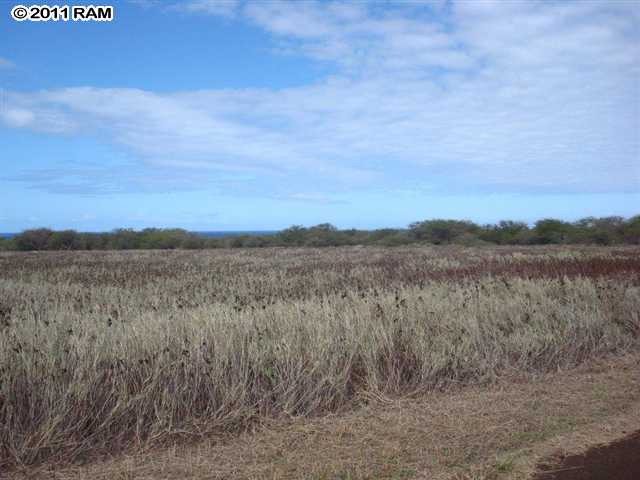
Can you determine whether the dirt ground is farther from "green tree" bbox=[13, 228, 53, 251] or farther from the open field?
"green tree" bbox=[13, 228, 53, 251]

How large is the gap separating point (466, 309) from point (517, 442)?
389 cm

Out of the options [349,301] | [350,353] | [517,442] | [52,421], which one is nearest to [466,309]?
[349,301]

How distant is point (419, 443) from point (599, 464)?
144cm

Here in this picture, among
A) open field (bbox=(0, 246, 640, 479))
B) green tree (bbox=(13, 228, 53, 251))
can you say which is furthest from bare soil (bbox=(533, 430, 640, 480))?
green tree (bbox=(13, 228, 53, 251))

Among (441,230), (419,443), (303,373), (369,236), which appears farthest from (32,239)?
(419,443)

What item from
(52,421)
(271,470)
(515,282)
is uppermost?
(515,282)

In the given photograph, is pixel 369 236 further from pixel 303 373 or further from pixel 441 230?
pixel 303 373

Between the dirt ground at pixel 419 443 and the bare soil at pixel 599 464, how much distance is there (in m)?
0.02

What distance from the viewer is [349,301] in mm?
9031

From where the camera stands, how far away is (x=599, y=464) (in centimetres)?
415

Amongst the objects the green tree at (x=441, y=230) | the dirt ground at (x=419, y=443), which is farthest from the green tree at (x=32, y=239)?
the dirt ground at (x=419, y=443)

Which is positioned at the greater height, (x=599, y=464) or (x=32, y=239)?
(x=32, y=239)

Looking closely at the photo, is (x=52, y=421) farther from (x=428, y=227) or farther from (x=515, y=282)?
(x=428, y=227)

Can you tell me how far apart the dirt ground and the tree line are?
1505 inches
